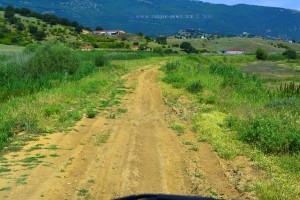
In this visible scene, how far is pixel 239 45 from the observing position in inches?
5556

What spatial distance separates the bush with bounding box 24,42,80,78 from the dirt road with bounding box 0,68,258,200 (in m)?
14.7

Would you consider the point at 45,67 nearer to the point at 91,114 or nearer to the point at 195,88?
the point at 195,88

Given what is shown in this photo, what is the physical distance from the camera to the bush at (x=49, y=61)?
82.2ft

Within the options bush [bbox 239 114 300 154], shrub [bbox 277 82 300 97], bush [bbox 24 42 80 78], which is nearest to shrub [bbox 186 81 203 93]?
shrub [bbox 277 82 300 97]

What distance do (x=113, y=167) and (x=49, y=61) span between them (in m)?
19.2

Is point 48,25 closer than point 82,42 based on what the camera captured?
No

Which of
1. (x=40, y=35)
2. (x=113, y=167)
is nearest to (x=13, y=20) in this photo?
(x=40, y=35)

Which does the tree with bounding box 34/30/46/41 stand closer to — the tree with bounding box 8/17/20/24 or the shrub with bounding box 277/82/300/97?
the tree with bounding box 8/17/20/24

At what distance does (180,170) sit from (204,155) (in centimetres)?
123

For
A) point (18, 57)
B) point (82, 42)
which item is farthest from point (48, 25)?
point (18, 57)

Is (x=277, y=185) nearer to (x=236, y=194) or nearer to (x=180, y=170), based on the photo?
(x=236, y=194)

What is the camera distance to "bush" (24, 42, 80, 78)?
82.2 ft

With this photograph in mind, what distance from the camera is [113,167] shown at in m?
7.88

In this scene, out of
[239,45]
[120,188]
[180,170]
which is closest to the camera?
[120,188]
